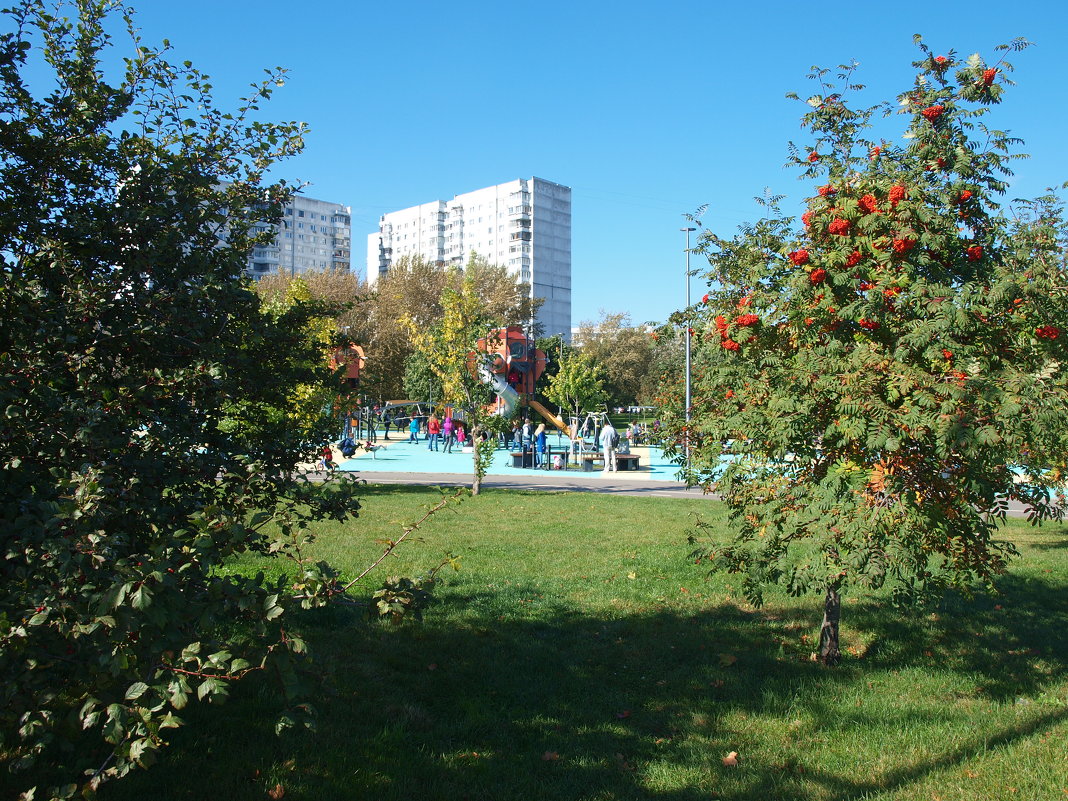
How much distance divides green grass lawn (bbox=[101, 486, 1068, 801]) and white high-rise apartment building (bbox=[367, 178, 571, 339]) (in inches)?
4072

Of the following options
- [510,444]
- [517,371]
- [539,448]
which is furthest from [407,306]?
[539,448]

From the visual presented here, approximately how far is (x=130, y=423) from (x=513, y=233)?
369ft

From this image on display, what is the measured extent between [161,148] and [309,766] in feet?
10.3

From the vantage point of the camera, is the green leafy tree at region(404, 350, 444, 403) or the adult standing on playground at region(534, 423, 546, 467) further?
the green leafy tree at region(404, 350, 444, 403)

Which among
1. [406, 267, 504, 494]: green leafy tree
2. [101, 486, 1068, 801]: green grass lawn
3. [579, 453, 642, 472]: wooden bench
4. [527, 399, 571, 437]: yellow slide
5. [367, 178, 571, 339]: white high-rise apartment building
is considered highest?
[367, 178, 571, 339]: white high-rise apartment building

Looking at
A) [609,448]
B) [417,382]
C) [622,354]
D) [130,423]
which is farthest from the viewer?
[622,354]

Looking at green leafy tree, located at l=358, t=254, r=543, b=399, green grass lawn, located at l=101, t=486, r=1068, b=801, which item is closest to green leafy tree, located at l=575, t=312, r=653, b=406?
green leafy tree, located at l=358, t=254, r=543, b=399

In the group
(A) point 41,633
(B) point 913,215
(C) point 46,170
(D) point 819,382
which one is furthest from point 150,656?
(B) point 913,215

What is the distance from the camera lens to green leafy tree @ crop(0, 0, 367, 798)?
2.38 m

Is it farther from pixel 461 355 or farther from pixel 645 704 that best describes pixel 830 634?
pixel 461 355

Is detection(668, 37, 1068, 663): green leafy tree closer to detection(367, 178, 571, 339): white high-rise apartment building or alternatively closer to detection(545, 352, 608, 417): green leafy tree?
detection(545, 352, 608, 417): green leafy tree

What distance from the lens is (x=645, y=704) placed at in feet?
16.4

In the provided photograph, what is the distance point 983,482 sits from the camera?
4711 mm

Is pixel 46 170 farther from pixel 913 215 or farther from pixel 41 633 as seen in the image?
pixel 913 215
